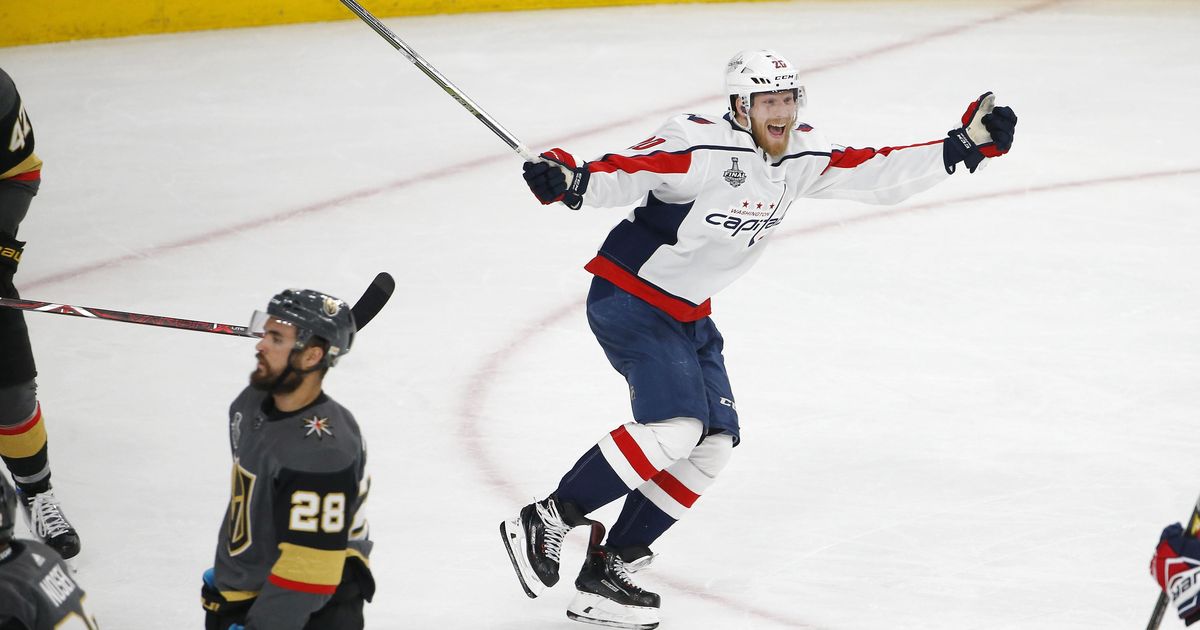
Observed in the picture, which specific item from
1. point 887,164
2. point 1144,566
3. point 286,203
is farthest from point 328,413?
point 286,203

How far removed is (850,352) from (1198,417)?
1.03 metres

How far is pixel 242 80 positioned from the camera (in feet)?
25.4

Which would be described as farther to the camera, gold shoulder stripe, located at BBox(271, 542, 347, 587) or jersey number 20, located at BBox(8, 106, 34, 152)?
jersey number 20, located at BBox(8, 106, 34, 152)

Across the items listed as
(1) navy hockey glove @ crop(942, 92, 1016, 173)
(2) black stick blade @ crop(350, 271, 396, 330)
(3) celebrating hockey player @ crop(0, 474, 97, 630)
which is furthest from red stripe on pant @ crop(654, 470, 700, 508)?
(3) celebrating hockey player @ crop(0, 474, 97, 630)

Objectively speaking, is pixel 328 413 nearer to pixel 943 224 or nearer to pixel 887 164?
pixel 887 164

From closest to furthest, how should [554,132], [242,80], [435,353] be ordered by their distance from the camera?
[435,353]
[554,132]
[242,80]

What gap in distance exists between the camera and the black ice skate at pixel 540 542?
345 centimetres

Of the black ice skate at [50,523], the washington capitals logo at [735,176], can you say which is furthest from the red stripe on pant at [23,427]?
the washington capitals logo at [735,176]

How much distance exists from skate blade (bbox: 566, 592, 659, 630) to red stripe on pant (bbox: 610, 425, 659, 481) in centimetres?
31

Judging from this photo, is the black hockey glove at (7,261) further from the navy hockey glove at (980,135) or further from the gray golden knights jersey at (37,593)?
the navy hockey glove at (980,135)

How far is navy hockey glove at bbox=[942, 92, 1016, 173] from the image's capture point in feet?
12.3

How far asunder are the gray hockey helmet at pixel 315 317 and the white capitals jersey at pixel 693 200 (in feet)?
2.97

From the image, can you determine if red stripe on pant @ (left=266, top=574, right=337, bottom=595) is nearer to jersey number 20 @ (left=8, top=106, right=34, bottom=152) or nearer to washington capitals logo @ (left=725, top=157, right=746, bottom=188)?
washington capitals logo @ (left=725, top=157, right=746, bottom=188)

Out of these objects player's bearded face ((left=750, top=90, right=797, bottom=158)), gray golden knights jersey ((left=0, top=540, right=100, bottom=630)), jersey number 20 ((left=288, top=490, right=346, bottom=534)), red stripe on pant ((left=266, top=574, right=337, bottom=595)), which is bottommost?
gray golden knights jersey ((left=0, top=540, right=100, bottom=630))
